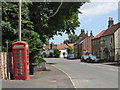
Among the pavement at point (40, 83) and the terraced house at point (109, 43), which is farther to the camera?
the terraced house at point (109, 43)

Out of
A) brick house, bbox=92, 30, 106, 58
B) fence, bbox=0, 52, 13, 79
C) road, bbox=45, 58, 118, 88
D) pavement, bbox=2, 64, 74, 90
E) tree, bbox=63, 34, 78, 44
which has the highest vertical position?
tree, bbox=63, 34, 78, 44

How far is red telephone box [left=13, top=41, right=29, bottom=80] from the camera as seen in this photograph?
12.7m

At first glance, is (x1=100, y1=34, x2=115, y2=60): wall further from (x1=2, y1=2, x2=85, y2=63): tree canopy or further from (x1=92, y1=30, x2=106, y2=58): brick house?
(x1=2, y1=2, x2=85, y2=63): tree canopy

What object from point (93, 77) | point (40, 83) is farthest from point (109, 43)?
point (40, 83)

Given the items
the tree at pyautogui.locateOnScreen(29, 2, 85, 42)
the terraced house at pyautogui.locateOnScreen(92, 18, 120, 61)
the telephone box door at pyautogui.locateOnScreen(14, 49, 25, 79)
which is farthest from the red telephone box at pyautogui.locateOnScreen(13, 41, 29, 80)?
the terraced house at pyautogui.locateOnScreen(92, 18, 120, 61)

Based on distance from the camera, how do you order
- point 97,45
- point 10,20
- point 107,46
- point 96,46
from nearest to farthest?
point 10,20 → point 107,46 → point 97,45 → point 96,46

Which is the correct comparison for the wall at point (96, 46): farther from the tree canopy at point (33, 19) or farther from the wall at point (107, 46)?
the tree canopy at point (33, 19)

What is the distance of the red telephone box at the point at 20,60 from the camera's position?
12.7m

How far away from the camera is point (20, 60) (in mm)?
12852

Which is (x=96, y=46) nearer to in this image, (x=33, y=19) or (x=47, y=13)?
(x=47, y=13)

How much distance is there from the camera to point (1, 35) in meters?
15.7

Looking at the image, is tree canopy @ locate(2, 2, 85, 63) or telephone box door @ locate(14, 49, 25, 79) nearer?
telephone box door @ locate(14, 49, 25, 79)

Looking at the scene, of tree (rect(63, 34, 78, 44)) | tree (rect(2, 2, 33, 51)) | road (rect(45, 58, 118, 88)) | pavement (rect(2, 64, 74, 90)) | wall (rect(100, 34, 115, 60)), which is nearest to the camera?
pavement (rect(2, 64, 74, 90))

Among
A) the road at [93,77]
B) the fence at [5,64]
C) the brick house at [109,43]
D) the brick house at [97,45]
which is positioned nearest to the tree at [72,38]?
the brick house at [97,45]
